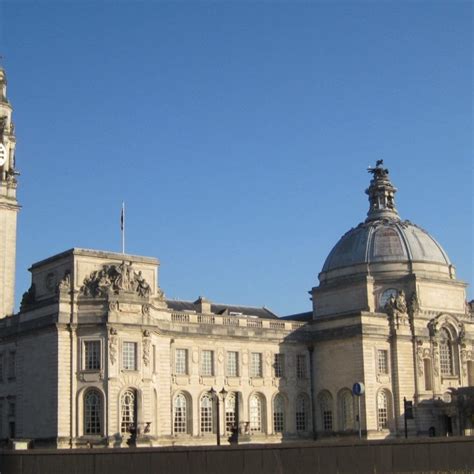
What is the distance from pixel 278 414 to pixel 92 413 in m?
21.4

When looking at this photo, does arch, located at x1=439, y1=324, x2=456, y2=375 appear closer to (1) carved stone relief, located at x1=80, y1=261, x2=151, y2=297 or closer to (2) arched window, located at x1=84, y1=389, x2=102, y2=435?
(1) carved stone relief, located at x1=80, y1=261, x2=151, y2=297

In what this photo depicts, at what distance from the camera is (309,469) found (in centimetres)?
4369

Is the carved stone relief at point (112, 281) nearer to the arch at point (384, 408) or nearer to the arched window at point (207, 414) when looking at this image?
the arched window at point (207, 414)

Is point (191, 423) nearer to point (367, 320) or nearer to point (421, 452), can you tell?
point (367, 320)

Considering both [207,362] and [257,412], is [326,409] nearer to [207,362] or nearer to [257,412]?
[257,412]

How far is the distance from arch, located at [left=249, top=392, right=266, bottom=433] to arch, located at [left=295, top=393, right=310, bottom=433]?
3926mm

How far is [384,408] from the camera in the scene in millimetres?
84625

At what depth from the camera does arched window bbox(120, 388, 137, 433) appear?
69375 millimetres

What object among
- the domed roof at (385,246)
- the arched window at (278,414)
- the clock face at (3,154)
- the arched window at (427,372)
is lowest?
the arched window at (278,414)

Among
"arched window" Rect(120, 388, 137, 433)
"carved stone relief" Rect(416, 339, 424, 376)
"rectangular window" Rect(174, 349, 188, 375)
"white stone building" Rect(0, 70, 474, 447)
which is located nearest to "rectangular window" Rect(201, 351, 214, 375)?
"white stone building" Rect(0, 70, 474, 447)

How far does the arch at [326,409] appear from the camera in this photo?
3393 inches

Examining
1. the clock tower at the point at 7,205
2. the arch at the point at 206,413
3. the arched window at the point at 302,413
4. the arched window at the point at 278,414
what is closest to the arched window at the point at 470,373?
the arched window at the point at 302,413

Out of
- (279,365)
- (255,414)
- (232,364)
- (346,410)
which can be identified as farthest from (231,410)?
(346,410)

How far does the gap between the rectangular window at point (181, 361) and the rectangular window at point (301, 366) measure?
12.5m
